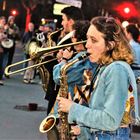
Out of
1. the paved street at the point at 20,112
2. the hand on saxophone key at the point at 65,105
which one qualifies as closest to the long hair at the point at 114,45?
the hand on saxophone key at the point at 65,105

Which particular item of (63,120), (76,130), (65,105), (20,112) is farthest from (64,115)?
(20,112)

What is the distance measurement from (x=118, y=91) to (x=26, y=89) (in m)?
11.4

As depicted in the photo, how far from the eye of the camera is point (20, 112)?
10.7 meters

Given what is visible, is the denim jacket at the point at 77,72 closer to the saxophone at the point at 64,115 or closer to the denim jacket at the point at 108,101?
the saxophone at the point at 64,115

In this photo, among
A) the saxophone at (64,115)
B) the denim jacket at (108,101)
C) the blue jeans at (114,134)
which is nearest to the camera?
the denim jacket at (108,101)

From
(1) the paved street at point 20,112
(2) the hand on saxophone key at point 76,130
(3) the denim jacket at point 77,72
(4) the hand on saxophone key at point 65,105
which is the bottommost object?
(1) the paved street at point 20,112

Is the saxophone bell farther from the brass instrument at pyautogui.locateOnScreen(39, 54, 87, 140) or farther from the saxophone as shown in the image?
the saxophone

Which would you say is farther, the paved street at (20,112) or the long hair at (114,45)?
the paved street at (20,112)

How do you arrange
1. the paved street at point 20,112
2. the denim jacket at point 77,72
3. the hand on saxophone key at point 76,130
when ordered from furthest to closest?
the paved street at point 20,112, the denim jacket at point 77,72, the hand on saxophone key at point 76,130

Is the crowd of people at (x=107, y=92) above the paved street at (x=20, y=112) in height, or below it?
above

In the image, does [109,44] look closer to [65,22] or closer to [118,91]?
[118,91]

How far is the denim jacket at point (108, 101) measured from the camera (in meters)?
3.20

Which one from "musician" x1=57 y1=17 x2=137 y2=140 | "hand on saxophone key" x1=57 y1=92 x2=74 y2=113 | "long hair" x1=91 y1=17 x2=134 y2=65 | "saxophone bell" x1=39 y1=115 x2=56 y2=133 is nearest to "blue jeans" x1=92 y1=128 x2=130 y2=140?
"musician" x1=57 y1=17 x2=137 y2=140

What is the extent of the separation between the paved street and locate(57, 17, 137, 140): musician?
193 inches
